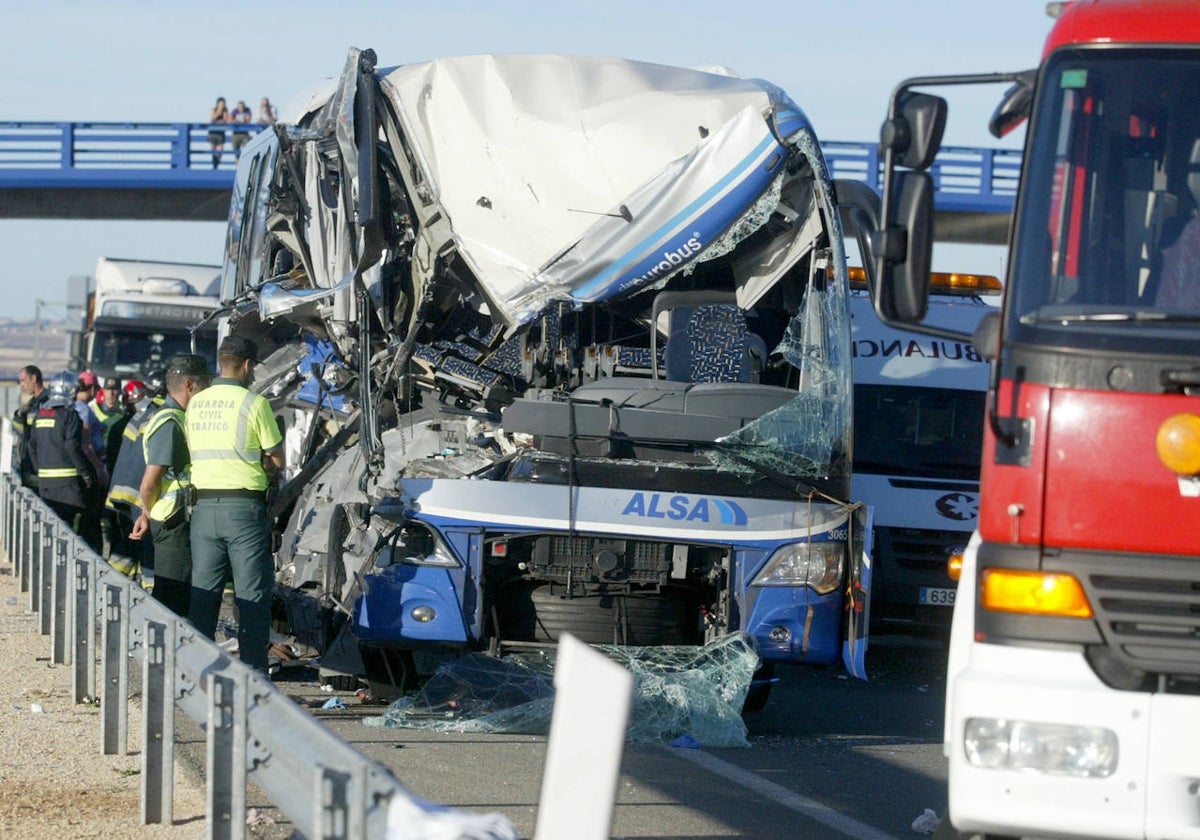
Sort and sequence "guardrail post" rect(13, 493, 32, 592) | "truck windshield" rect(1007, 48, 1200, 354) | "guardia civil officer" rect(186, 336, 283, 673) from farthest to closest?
"guardrail post" rect(13, 493, 32, 592) → "guardia civil officer" rect(186, 336, 283, 673) → "truck windshield" rect(1007, 48, 1200, 354)

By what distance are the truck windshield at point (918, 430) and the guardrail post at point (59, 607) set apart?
5.52 metres

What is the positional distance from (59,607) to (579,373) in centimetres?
360

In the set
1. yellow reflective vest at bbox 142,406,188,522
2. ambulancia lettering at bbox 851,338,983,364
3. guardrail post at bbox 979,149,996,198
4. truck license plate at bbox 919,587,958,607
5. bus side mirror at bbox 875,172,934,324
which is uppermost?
guardrail post at bbox 979,149,996,198

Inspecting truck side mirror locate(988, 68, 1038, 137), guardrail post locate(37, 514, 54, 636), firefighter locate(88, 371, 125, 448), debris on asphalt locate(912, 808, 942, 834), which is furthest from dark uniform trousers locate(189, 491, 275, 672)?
firefighter locate(88, 371, 125, 448)

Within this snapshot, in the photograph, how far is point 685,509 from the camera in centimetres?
869

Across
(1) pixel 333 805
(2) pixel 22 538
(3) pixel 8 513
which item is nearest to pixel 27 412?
(3) pixel 8 513

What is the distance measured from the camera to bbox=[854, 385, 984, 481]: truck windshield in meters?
12.8

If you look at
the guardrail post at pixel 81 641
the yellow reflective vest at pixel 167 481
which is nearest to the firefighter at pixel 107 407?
the yellow reflective vest at pixel 167 481

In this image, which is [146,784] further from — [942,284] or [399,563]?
[942,284]

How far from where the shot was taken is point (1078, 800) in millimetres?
4578

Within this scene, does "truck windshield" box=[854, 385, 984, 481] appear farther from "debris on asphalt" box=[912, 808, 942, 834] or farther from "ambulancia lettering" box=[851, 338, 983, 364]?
"debris on asphalt" box=[912, 808, 942, 834]

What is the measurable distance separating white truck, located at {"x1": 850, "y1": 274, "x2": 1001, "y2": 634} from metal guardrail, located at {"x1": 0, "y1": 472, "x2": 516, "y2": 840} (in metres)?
5.24

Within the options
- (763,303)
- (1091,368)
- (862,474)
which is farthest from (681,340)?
(1091,368)

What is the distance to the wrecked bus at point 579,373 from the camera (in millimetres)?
8695
